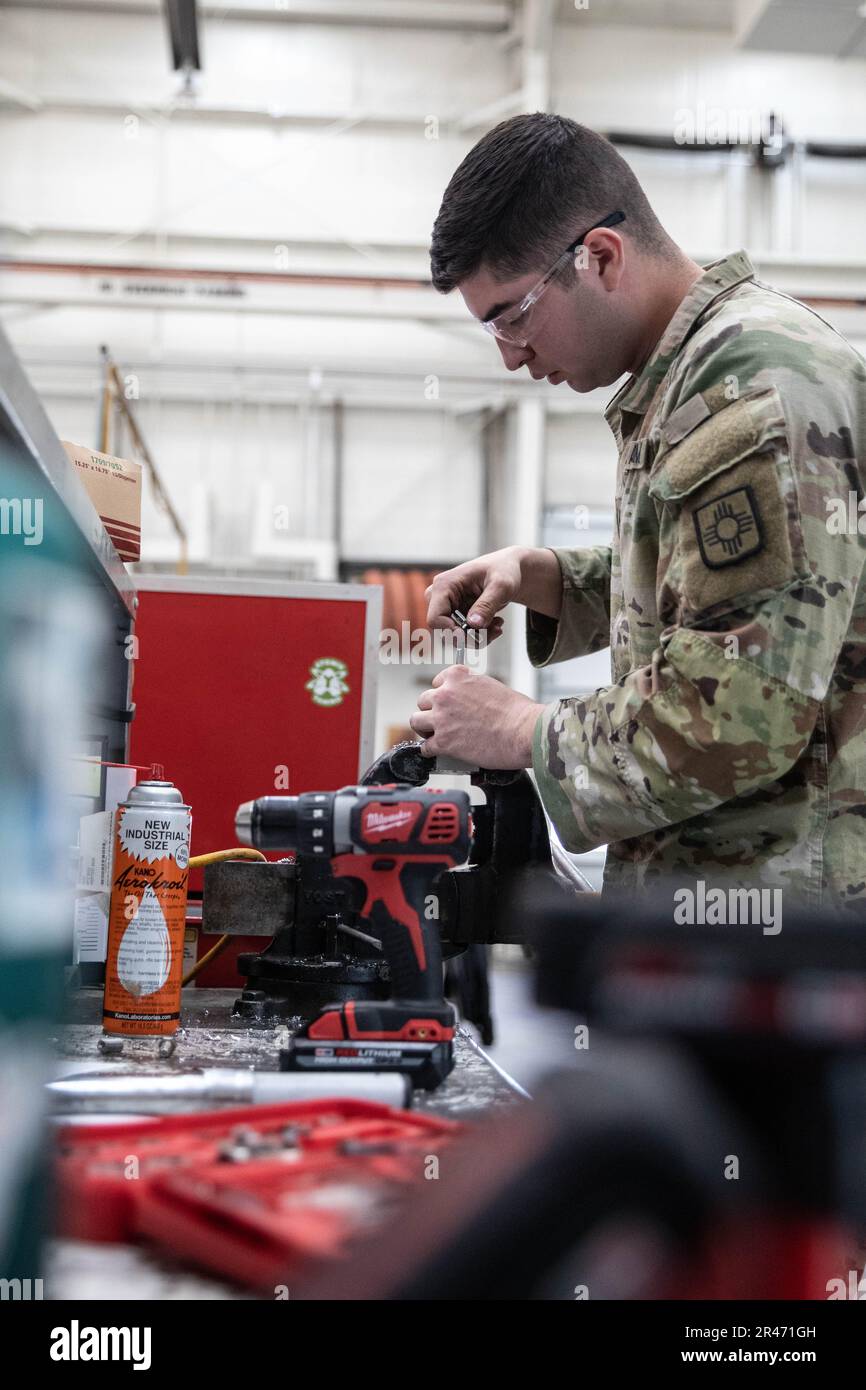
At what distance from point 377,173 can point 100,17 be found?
1.57 meters

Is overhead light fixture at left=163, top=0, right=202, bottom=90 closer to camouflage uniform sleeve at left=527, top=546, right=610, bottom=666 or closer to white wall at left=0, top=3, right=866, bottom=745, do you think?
white wall at left=0, top=3, right=866, bottom=745

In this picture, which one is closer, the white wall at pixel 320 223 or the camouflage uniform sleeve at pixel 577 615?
the camouflage uniform sleeve at pixel 577 615

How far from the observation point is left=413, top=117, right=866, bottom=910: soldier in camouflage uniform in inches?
34.4

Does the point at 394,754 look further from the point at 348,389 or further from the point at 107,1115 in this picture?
the point at 348,389

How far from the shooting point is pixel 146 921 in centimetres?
109

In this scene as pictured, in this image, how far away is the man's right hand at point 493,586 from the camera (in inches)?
51.9

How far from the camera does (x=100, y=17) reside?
583 cm

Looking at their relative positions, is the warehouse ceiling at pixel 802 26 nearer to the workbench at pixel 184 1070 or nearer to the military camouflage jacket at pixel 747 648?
the military camouflage jacket at pixel 747 648

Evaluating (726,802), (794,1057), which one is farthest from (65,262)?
(794,1057)

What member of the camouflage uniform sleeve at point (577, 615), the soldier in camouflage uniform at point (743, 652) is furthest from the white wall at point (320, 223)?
the soldier in camouflage uniform at point (743, 652)

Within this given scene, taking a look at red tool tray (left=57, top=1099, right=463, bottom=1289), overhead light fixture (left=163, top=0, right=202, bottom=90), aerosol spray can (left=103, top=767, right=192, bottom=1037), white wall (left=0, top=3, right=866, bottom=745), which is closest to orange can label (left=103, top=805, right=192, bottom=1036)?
aerosol spray can (left=103, top=767, right=192, bottom=1037)

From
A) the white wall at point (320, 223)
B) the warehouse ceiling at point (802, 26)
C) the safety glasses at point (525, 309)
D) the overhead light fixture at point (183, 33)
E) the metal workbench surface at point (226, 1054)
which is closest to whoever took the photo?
the metal workbench surface at point (226, 1054)

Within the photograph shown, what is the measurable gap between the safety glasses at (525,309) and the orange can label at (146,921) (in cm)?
60

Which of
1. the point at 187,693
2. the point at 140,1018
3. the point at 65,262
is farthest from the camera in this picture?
the point at 65,262
